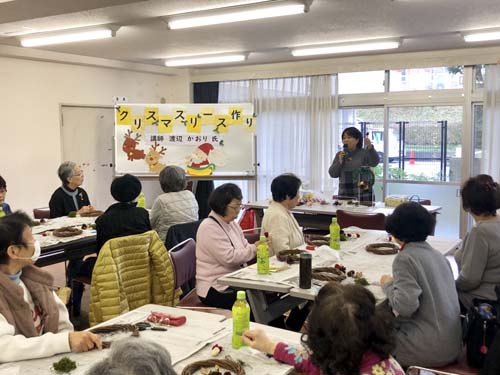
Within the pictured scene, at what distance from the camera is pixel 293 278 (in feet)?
8.71

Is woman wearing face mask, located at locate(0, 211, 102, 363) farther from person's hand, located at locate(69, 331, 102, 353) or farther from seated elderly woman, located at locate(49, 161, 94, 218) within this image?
seated elderly woman, located at locate(49, 161, 94, 218)

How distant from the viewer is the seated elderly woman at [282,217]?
335cm

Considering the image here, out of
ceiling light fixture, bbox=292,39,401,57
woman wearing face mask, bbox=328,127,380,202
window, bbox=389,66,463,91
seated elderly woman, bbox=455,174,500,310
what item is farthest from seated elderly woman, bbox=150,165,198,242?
window, bbox=389,66,463,91

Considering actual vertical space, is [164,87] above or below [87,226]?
above

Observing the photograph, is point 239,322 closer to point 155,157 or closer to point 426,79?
point 155,157

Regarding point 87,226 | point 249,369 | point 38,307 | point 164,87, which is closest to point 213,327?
point 249,369

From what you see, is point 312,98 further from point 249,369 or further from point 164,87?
point 249,369

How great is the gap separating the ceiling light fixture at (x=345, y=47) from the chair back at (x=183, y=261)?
380cm

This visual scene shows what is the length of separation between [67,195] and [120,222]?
1418mm

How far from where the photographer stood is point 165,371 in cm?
112

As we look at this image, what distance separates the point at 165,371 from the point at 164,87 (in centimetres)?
782

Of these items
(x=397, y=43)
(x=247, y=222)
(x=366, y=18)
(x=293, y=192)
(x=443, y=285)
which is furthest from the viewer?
(x=397, y=43)

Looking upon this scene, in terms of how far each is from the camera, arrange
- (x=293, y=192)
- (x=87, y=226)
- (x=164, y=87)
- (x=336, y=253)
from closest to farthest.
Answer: (x=336, y=253) < (x=293, y=192) < (x=87, y=226) < (x=164, y=87)

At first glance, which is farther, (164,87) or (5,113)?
(164,87)
